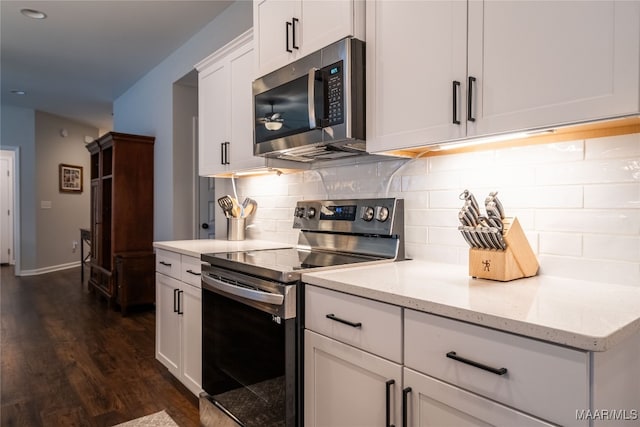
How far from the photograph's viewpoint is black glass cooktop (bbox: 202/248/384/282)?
1474mm

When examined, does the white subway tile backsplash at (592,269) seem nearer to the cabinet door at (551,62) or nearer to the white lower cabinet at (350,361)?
the cabinet door at (551,62)

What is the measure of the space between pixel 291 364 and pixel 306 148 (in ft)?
3.04

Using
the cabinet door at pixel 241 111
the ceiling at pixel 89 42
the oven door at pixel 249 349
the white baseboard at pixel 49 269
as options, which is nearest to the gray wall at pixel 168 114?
the ceiling at pixel 89 42

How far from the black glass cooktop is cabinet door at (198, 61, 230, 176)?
81 centimetres

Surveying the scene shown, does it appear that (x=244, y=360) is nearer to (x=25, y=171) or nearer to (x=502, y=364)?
(x=502, y=364)

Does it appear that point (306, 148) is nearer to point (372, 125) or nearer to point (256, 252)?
point (372, 125)

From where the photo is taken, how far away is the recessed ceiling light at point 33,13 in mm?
3332

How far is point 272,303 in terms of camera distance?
1.47 meters

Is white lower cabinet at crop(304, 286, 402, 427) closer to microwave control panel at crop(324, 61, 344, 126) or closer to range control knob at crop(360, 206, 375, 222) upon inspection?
range control knob at crop(360, 206, 375, 222)

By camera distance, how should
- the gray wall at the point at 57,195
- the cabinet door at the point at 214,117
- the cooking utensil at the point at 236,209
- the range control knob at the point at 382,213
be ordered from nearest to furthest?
the range control knob at the point at 382,213 < the cabinet door at the point at 214,117 < the cooking utensil at the point at 236,209 < the gray wall at the point at 57,195

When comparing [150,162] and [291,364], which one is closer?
[291,364]

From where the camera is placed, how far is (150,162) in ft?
15.2

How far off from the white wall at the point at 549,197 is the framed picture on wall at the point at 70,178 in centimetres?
693

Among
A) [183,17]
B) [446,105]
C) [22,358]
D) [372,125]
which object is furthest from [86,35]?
[446,105]
